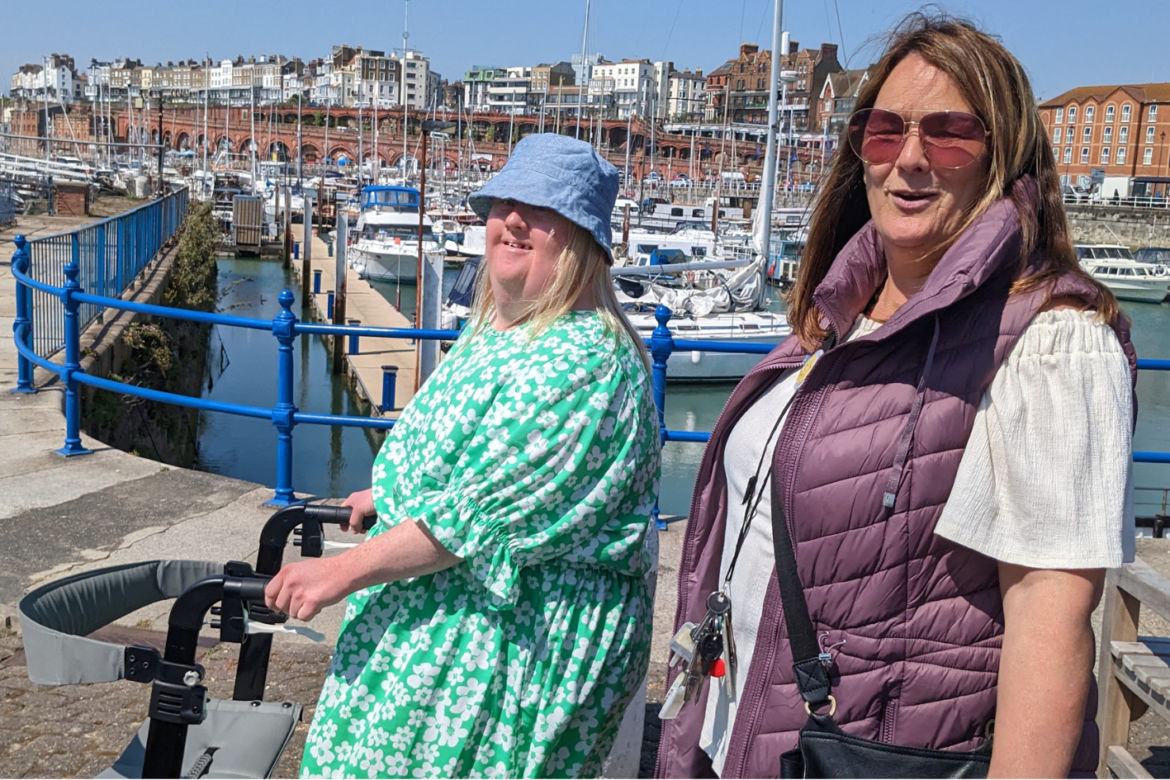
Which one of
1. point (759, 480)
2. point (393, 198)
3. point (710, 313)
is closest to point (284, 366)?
point (759, 480)

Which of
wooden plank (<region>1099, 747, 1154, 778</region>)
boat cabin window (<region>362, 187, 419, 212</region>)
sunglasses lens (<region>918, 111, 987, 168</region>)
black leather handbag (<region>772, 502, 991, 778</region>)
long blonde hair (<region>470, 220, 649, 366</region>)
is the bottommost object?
wooden plank (<region>1099, 747, 1154, 778</region>)

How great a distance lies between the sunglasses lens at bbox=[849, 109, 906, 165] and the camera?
5.64 feet

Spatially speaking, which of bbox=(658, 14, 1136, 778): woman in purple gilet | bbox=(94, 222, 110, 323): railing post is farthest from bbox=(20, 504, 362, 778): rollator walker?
bbox=(94, 222, 110, 323): railing post

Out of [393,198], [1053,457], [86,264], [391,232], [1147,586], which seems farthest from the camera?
[393,198]

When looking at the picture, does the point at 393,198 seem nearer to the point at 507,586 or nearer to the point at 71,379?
the point at 71,379

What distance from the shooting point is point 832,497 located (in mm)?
1603

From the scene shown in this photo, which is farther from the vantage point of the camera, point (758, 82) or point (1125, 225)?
point (758, 82)

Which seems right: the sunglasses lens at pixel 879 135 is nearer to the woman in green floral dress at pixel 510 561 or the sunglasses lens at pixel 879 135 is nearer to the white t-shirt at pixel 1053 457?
the white t-shirt at pixel 1053 457

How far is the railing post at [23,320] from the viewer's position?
7.45 m

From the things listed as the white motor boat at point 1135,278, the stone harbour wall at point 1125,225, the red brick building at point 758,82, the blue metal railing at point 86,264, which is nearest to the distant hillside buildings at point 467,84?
the red brick building at point 758,82

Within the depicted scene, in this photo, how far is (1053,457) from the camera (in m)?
1.41

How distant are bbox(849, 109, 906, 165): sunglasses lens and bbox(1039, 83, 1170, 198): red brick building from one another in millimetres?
84384

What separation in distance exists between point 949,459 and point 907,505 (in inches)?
3.4

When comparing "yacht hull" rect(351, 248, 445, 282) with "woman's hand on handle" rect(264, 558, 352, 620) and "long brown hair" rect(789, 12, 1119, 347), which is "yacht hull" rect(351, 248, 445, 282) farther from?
"long brown hair" rect(789, 12, 1119, 347)
